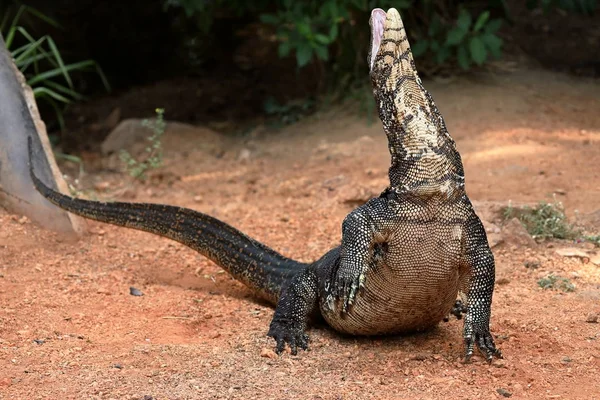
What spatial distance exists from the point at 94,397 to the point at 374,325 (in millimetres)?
1530

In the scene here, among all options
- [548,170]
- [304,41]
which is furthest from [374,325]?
[304,41]

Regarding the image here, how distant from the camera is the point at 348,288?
167 inches

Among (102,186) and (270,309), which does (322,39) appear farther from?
(270,309)

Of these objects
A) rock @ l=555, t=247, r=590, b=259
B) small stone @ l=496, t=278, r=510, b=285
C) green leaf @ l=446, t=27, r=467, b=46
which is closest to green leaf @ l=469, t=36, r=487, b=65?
green leaf @ l=446, t=27, r=467, b=46

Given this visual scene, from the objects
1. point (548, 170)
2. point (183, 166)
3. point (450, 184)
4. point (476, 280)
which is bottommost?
point (183, 166)

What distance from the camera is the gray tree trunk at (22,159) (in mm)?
6328

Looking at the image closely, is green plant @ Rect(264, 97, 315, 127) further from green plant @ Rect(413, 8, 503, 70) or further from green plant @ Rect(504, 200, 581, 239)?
green plant @ Rect(504, 200, 581, 239)

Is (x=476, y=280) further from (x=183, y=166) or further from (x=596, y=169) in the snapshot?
(x=183, y=166)

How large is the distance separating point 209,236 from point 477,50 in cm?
455

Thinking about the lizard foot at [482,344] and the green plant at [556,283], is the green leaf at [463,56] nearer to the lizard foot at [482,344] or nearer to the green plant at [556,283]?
the green plant at [556,283]

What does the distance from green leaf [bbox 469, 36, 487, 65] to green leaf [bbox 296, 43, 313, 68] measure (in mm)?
1750

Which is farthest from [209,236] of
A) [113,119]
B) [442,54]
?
[113,119]

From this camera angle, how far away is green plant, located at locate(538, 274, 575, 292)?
5142 mm

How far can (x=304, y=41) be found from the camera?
29.2ft
